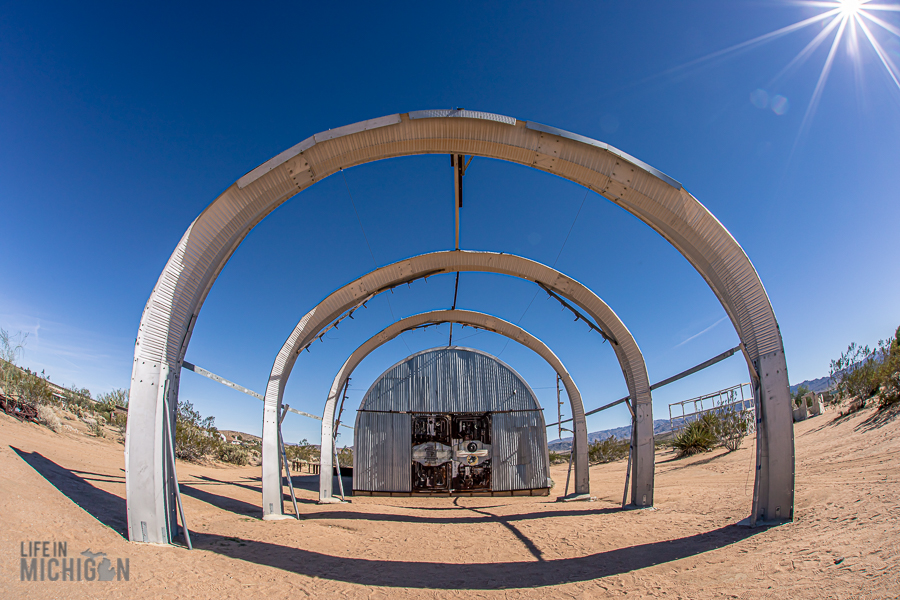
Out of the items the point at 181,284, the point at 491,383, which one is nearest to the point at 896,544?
the point at 181,284

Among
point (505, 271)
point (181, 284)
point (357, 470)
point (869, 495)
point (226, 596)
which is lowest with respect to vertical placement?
point (357, 470)

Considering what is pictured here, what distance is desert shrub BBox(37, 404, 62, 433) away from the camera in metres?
12.1

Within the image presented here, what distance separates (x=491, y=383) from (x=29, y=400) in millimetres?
16184

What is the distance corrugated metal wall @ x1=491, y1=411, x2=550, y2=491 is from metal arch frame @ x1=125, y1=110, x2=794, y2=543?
36.2 ft

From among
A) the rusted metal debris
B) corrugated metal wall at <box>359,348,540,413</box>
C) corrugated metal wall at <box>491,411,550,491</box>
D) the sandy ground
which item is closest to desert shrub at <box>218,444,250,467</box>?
the rusted metal debris

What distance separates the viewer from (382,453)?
54.4ft

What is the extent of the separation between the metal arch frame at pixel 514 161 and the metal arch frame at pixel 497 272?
3754 mm

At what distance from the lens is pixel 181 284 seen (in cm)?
599

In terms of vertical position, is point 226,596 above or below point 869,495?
below

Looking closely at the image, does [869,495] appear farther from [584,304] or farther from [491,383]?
[491,383]

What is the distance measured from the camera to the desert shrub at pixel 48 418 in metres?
12.1

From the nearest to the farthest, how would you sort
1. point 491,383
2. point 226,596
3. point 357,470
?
point 226,596, point 357,470, point 491,383

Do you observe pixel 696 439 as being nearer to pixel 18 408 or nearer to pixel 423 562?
pixel 423 562

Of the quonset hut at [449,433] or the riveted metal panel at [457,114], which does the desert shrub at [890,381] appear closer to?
the quonset hut at [449,433]
